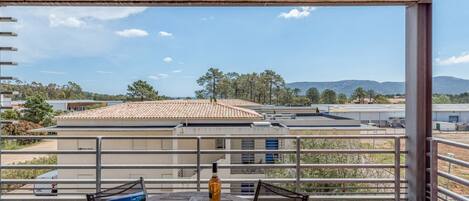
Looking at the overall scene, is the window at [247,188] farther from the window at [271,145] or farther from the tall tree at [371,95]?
the tall tree at [371,95]

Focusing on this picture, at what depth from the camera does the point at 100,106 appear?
4.47 metres

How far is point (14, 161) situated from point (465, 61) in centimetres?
434

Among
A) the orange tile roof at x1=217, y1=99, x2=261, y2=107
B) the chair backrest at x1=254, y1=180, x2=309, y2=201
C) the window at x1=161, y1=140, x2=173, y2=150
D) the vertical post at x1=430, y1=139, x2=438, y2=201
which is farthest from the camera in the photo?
the orange tile roof at x1=217, y1=99, x2=261, y2=107

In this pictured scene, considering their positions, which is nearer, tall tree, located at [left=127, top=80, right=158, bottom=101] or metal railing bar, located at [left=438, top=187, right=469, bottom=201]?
metal railing bar, located at [left=438, top=187, right=469, bottom=201]

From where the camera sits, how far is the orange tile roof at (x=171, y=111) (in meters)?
4.34

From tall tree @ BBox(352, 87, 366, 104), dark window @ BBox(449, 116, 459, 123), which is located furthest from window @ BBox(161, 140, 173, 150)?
dark window @ BBox(449, 116, 459, 123)

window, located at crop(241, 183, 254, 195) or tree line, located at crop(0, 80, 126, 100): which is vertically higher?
tree line, located at crop(0, 80, 126, 100)

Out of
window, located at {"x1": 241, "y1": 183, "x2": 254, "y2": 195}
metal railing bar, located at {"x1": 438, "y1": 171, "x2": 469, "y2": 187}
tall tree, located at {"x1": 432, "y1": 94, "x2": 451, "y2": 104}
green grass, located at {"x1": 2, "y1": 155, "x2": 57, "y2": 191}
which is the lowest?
window, located at {"x1": 241, "y1": 183, "x2": 254, "y2": 195}

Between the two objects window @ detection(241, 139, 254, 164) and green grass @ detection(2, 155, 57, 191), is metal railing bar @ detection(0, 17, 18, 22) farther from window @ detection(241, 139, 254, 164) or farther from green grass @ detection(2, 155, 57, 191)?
window @ detection(241, 139, 254, 164)

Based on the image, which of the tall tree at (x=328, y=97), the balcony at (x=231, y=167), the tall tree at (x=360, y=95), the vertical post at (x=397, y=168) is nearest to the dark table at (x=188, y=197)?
the balcony at (x=231, y=167)

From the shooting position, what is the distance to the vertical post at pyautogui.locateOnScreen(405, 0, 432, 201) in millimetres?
3439

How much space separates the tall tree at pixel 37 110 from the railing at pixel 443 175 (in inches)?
157

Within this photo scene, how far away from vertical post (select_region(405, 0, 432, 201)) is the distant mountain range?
0.13 meters

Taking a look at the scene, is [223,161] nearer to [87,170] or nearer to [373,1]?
[87,170]
